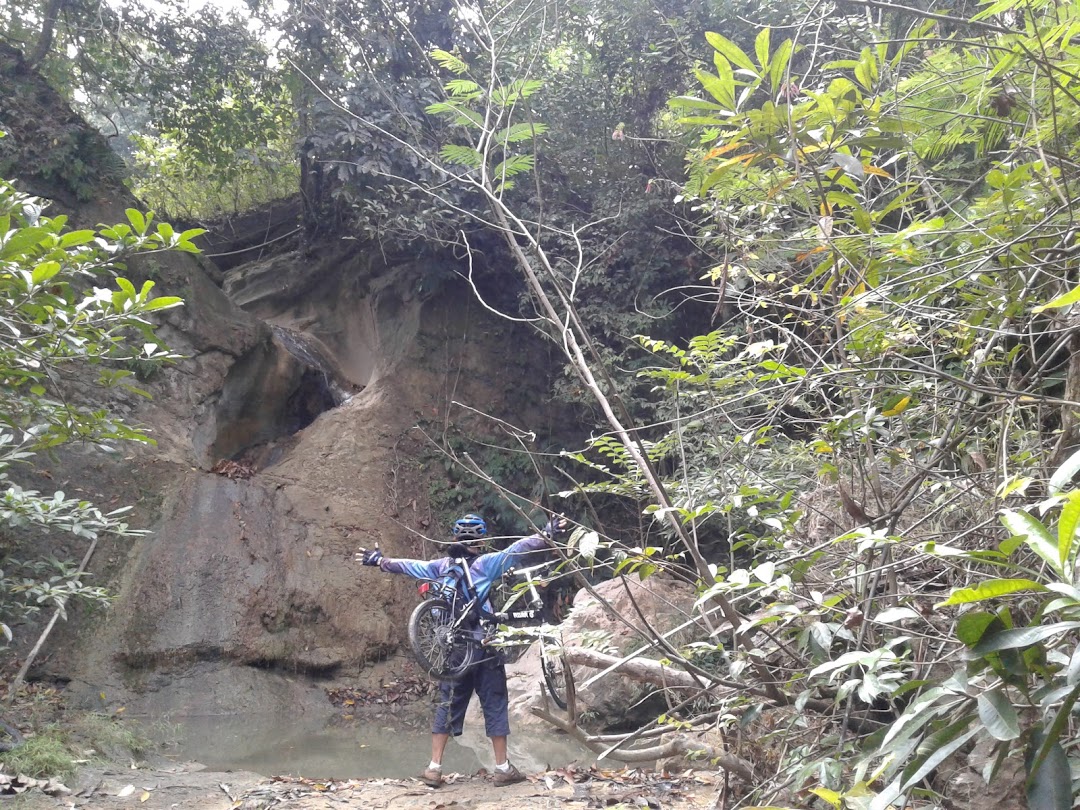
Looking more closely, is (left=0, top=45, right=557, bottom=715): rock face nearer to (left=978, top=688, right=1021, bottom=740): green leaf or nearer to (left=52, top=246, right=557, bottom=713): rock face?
(left=52, top=246, right=557, bottom=713): rock face

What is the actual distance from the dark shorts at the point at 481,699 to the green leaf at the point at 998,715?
4246 mm

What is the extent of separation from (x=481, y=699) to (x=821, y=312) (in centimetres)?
353

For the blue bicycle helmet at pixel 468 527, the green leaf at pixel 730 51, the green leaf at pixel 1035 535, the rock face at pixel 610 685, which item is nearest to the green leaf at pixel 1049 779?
the green leaf at pixel 1035 535

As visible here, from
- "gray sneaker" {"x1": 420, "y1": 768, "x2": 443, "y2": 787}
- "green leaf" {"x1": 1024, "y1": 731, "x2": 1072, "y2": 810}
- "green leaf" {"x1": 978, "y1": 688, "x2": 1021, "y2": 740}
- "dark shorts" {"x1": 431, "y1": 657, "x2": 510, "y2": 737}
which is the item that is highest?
"green leaf" {"x1": 978, "y1": 688, "x2": 1021, "y2": 740}

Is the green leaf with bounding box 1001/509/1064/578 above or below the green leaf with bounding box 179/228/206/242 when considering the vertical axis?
below

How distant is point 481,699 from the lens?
17.6ft

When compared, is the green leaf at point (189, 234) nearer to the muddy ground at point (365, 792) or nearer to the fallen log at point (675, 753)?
the fallen log at point (675, 753)

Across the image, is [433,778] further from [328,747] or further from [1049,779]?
[1049,779]

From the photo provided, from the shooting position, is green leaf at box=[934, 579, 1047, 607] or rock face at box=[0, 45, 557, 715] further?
rock face at box=[0, 45, 557, 715]

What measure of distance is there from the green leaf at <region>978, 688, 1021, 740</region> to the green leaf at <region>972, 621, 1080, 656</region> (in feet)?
0.25

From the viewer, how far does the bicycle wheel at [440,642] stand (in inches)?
204

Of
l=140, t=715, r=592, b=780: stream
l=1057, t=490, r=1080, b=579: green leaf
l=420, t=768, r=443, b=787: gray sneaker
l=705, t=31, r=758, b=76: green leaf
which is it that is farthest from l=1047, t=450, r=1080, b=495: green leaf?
l=140, t=715, r=592, b=780: stream

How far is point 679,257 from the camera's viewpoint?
32.7ft

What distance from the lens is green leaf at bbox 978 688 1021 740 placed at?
1.25 meters
